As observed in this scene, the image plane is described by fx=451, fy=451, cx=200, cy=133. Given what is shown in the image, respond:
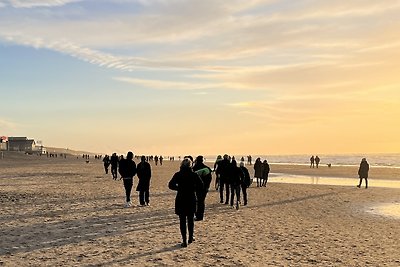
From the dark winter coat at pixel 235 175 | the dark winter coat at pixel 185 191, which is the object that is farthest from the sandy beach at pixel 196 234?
the dark winter coat at pixel 235 175

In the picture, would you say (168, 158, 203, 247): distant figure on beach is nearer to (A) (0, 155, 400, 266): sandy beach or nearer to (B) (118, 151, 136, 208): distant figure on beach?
(A) (0, 155, 400, 266): sandy beach

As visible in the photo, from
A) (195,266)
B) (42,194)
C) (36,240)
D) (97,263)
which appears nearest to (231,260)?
(195,266)

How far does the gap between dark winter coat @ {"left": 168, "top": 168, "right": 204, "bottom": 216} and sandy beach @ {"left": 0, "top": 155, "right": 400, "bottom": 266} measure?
955mm

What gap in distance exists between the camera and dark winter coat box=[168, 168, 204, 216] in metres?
10.5

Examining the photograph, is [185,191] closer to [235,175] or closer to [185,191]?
[185,191]

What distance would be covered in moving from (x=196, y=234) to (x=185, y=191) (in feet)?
7.76

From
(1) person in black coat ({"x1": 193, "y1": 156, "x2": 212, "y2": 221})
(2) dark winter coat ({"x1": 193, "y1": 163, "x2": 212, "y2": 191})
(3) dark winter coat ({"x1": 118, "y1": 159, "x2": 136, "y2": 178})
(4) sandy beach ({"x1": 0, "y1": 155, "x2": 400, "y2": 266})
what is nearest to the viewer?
(4) sandy beach ({"x1": 0, "y1": 155, "x2": 400, "y2": 266})

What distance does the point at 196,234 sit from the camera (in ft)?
40.7

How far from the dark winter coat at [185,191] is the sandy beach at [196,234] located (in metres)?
0.96

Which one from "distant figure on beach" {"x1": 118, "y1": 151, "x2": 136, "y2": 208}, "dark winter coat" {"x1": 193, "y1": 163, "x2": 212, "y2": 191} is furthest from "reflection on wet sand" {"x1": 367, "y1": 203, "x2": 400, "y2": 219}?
"distant figure on beach" {"x1": 118, "y1": 151, "x2": 136, "y2": 208}

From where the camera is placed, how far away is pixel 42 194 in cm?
2181

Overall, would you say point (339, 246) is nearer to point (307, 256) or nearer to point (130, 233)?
point (307, 256)

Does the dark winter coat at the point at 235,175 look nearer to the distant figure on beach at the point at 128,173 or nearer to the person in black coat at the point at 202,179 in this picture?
the person in black coat at the point at 202,179

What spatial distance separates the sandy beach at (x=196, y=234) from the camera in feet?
32.0
